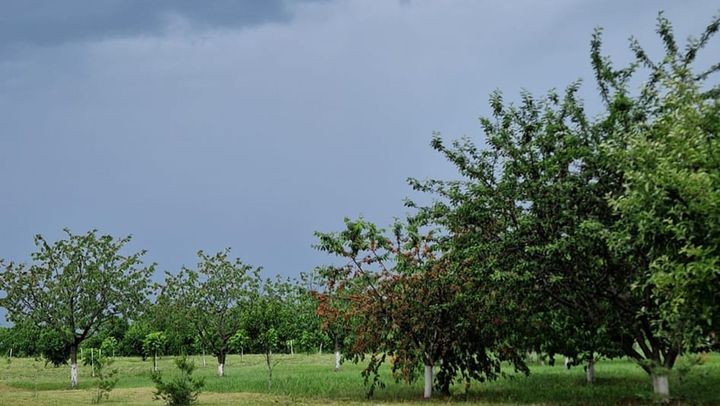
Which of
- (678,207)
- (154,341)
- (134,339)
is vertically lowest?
(134,339)

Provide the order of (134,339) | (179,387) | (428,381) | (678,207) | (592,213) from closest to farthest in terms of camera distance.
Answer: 1. (678,207)
2. (592,213)
3. (179,387)
4. (428,381)
5. (134,339)

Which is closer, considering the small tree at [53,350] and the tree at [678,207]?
the tree at [678,207]

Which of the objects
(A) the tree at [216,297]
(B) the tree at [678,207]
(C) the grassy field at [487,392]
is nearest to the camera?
(B) the tree at [678,207]

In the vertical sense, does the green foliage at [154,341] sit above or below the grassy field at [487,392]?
above

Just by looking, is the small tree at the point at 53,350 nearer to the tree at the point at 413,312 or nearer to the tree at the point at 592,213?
the tree at the point at 413,312

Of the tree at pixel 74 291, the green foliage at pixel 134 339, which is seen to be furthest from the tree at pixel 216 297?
the green foliage at pixel 134 339

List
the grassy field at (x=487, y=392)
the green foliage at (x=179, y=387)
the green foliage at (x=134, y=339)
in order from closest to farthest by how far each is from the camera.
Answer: the grassy field at (x=487, y=392) < the green foliage at (x=179, y=387) < the green foliage at (x=134, y=339)

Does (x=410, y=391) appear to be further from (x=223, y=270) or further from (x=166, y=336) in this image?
(x=166, y=336)

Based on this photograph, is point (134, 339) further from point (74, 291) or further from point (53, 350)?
point (74, 291)

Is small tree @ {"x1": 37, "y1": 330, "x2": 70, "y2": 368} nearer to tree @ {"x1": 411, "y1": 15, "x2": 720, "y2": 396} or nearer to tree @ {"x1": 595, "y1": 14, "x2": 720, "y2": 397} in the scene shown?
tree @ {"x1": 411, "y1": 15, "x2": 720, "y2": 396}

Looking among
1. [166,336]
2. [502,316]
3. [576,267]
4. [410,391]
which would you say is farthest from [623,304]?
[166,336]

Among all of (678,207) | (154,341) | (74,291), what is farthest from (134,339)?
(678,207)

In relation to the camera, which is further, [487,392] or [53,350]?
[53,350]

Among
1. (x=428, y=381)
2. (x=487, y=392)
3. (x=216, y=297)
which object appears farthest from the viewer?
(x=216, y=297)
